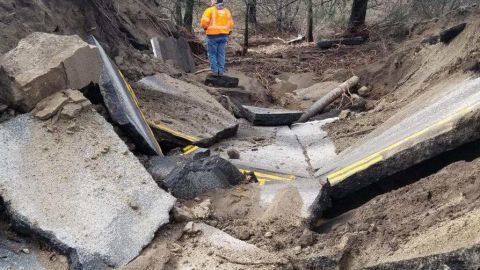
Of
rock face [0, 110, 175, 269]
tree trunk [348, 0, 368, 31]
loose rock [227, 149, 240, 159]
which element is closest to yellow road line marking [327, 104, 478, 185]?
rock face [0, 110, 175, 269]

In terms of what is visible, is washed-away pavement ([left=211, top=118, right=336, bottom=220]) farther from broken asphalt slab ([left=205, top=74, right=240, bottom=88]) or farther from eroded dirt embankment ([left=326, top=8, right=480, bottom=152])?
broken asphalt slab ([left=205, top=74, right=240, bottom=88])

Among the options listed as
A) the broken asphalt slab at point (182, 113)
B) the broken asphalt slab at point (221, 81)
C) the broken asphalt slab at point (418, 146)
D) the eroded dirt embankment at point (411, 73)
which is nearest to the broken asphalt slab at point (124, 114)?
the broken asphalt slab at point (182, 113)

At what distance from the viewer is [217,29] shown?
33.1 feet

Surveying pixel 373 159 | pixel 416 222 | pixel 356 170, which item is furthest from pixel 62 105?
pixel 416 222

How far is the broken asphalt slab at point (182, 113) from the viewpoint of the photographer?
20.9 feet

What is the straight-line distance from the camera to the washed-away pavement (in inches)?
173

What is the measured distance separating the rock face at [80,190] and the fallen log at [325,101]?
4719 mm

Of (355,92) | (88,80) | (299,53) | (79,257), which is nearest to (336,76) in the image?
(355,92)

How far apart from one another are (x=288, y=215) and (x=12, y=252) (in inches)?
71.8

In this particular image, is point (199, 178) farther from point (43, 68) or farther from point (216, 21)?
point (216, 21)

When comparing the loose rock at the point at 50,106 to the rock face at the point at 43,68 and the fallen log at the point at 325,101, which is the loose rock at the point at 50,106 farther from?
the fallen log at the point at 325,101

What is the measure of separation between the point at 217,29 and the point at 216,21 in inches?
6.0

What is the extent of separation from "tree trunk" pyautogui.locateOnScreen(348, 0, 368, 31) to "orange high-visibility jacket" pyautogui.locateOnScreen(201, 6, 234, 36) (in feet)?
18.9

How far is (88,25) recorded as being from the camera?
25.0ft
